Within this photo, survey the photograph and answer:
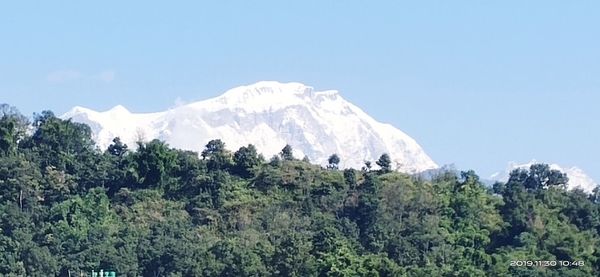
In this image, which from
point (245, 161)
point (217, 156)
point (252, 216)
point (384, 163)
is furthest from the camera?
point (384, 163)

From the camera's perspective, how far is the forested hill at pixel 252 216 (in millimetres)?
56469

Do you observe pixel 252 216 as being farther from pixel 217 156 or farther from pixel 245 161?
pixel 217 156

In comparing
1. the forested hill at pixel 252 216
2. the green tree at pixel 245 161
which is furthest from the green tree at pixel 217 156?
the green tree at pixel 245 161

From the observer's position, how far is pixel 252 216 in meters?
64.8

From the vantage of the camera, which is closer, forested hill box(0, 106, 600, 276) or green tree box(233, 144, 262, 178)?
forested hill box(0, 106, 600, 276)

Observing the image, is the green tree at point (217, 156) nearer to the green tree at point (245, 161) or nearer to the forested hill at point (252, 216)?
the forested hill at point (252, 216)

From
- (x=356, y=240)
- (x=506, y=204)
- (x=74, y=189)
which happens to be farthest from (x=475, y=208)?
(x=74, y=189)

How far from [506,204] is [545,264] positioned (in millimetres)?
9154

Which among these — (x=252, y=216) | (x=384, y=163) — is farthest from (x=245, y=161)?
(x=384, y=163)

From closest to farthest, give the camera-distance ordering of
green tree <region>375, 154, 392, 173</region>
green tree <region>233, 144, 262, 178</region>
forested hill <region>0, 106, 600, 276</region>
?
forested hill <region>0, 106, 600, 276</region>
green tree <region>233, 144, 262, 178</region>
green tree <region>375, 154, 392, 173</region>

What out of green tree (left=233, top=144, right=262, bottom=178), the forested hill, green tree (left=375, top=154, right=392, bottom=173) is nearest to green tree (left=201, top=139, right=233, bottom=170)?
the forested hill

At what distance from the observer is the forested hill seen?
185 feet

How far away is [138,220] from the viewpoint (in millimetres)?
64750

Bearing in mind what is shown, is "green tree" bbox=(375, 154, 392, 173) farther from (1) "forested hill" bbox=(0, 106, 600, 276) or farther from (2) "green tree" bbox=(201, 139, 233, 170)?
(2) "green tree" bbox=(201, 139, 233, 170)
